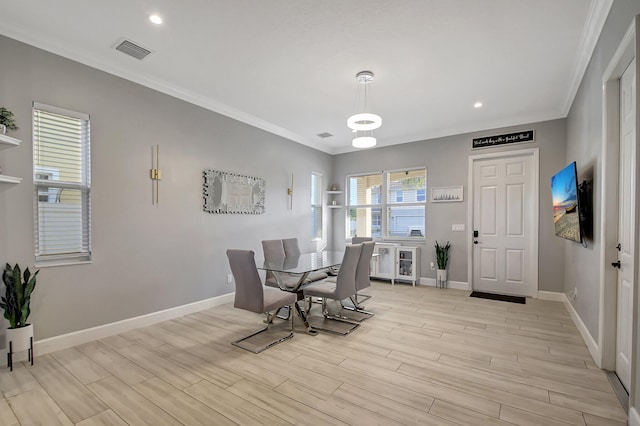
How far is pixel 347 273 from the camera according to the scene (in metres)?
3.43

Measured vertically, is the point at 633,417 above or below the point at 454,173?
below

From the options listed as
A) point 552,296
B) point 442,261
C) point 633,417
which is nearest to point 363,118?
point 633,417

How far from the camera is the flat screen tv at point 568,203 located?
2.89 metres

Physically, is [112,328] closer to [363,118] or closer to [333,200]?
[363,118]

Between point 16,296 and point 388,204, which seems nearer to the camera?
point 16,296

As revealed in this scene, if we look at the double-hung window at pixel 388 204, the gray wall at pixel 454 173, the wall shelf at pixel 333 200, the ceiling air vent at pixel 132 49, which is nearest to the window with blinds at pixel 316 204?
the wall shelf at pixel 333 200

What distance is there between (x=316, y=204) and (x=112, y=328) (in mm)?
4314

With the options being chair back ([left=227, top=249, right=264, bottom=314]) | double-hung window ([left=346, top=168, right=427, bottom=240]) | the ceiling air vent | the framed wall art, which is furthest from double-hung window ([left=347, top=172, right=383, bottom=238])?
the ceiling air vent

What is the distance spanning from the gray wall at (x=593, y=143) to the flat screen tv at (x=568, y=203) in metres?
0.14

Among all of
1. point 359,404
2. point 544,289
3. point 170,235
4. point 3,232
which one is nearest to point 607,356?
point 359,404

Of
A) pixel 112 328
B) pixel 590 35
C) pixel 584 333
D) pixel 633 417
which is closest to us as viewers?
pixel 633 417

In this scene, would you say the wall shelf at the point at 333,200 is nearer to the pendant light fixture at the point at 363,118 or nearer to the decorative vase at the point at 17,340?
the pendant light fixture at the point at 363,118

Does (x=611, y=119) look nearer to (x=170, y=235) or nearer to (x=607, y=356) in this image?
(x=607, y=356)

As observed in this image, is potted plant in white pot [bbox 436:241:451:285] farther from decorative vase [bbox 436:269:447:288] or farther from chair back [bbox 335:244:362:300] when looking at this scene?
chair back [bbox 335:244:362:300]
